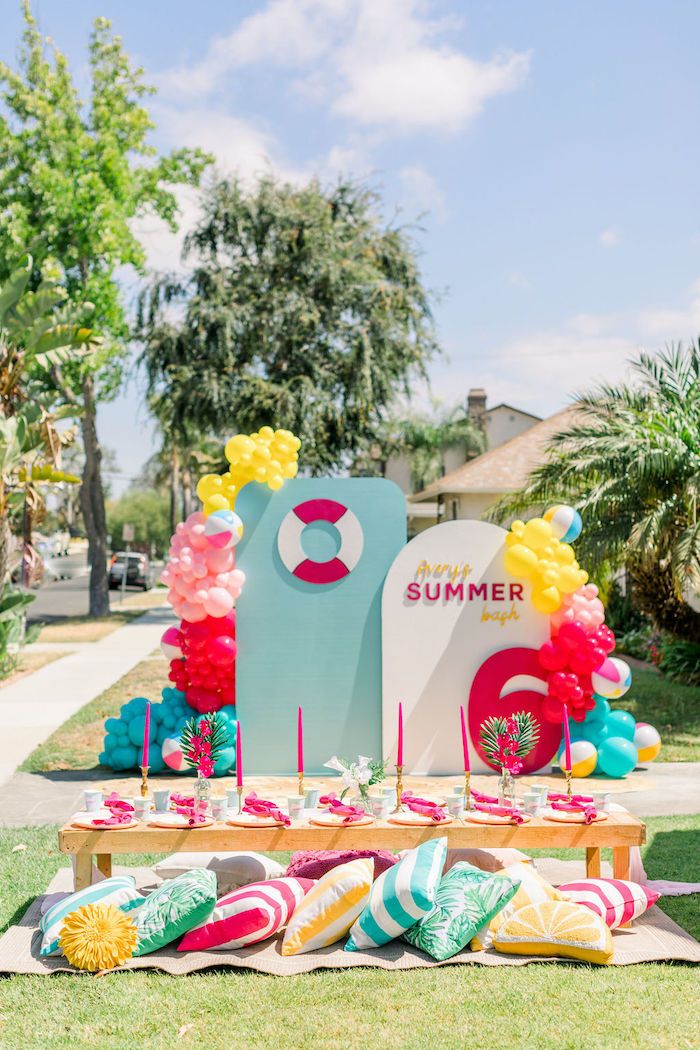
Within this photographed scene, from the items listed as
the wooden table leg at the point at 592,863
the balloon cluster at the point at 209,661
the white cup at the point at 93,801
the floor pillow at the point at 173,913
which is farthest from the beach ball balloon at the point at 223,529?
the wooden table leg at the point at 592,863

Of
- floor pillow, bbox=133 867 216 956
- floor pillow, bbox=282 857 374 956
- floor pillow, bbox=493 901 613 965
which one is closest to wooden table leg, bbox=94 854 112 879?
floor pillow, bbox=133 867 216 956

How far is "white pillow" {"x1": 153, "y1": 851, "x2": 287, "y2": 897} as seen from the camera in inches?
249

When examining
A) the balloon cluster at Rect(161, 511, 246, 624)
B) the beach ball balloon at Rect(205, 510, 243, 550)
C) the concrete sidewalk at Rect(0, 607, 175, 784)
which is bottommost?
the concrete sidewalk at Rect(0, 607, 175, 784)

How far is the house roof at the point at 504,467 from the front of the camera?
27562mm

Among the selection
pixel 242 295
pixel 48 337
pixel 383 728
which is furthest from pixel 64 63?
pixel 383 728

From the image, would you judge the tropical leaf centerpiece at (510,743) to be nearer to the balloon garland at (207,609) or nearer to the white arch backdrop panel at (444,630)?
the white arch backdrop panel at (444,630)

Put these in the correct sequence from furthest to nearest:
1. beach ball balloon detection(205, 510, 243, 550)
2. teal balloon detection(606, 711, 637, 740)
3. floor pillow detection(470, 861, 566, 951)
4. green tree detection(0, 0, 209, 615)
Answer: green tree detection(0, 0, 209, 615), teal balloon detection(606, 711, 637, 740), beach ball balloon detection(205, 510, 243, 550), floor pillow detection(470, 861, 566, 951)

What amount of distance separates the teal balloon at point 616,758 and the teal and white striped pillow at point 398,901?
182 inches

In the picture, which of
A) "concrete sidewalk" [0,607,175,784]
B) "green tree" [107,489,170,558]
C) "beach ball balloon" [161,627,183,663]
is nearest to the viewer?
"beach ball balloon" [161,627,183,663]

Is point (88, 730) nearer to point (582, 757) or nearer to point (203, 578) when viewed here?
point (203, 578)

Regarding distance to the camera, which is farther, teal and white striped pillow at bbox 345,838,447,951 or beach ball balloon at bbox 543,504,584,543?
beach ball balloon at bbox 543,504,584,543

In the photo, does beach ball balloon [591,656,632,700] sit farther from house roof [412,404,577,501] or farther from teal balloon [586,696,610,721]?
house roof [412,404,577,501]

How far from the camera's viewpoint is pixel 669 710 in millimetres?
13461

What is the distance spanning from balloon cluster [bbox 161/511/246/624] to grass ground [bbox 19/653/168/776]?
2282 mm
